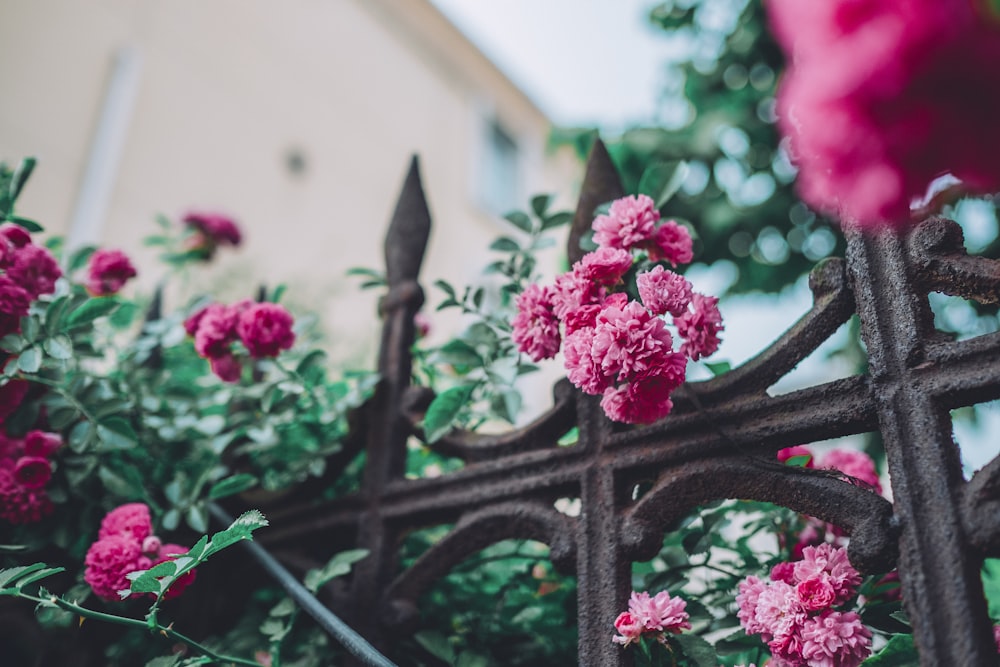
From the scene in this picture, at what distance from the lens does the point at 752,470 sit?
101cm

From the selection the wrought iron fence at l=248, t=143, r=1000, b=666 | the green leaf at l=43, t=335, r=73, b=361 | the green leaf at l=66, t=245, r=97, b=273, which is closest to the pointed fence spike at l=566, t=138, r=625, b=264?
the wrought iron fence at l=248, t=143, r=1000, b=666

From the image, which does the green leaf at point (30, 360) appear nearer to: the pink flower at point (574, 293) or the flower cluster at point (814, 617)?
the pink flower at point (574, 293)

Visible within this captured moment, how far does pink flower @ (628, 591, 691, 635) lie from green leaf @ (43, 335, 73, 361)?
3.77 feet

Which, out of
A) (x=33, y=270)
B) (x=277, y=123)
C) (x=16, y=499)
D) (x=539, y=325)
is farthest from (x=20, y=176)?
(x=277, y=123)

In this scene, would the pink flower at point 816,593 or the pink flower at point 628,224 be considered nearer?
the pink flower at point 816,593

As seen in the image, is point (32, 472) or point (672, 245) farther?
point (32, 472)

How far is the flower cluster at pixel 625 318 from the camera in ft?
3.31

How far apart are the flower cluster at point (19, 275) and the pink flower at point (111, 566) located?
18.6 inches

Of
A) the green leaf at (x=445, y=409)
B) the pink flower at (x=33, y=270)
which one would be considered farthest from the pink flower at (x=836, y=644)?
the pink flower at (x=33, y=270)

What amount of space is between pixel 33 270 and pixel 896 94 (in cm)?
155

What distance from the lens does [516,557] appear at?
1510mm

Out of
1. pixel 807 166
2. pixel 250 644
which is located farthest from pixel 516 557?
pixel 807 166

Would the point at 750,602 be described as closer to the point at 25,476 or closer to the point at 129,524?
the point at 129,524

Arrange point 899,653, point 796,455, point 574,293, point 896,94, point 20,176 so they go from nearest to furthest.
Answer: point 896,94 < point 899,653 < point 574,293 < point 796,455 < point 20,176
